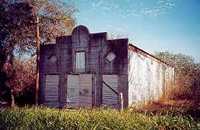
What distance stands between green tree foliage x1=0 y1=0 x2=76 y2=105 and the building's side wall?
24.8 feet

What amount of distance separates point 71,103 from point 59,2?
8779 millimetres

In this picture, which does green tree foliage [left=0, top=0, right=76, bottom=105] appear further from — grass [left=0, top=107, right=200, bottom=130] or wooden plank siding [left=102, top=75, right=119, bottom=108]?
grass [left=0, top=107, right=200, bottom=130]

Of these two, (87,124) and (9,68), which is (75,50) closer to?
(9,68)

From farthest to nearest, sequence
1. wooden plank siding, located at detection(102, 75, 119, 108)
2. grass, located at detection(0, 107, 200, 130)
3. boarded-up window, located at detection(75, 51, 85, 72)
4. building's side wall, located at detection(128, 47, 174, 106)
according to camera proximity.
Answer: boarded-up window, located at detection(75, 51, 85, 72), building's side wall, located at detection(128, 47, 174, 106), wooden plank siding, located at detection(102, 75, 119, 108), grass, located at detection(0, 107, 200, 130)

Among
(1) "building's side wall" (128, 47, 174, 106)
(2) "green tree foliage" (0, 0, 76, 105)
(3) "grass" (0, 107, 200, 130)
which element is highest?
(2) "green tree foliage" (0, 0, 76, 105)

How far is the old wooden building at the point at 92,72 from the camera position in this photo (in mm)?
23609

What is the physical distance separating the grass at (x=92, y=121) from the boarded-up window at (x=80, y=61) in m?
12.0

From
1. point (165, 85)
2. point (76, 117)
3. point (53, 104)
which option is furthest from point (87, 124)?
point (165, 85)

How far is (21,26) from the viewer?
Result: 2606 centimetres

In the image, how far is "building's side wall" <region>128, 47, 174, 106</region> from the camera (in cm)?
2421

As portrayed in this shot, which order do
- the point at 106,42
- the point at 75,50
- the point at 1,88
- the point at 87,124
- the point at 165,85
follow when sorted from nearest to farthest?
the point at 87,124, the point at 106,42, the point at 75,50, the point at 1,88, the point at 165,85

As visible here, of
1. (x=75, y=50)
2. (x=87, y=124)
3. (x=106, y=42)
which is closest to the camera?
(x=87, y=124)

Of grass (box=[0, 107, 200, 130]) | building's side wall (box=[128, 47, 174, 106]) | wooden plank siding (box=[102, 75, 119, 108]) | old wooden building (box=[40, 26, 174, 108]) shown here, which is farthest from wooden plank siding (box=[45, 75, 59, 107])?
grass (box=[0, 107, 200, 130])

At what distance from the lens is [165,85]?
1364 inches
